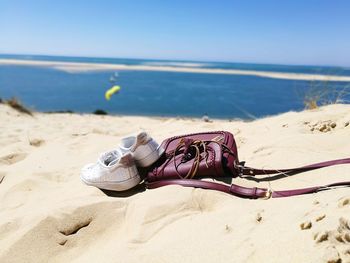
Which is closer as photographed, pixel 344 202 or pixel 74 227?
pixel 344 202

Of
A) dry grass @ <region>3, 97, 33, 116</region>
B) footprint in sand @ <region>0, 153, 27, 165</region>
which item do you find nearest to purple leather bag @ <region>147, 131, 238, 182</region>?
footprint in sand @ <region>0, 153, 27, 165</region>

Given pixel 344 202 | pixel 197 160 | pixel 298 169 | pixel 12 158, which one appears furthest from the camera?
pixel 12 158

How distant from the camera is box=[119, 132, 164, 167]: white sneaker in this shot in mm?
2660

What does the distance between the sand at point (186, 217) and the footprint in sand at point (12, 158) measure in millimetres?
406

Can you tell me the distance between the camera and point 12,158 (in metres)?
4.04

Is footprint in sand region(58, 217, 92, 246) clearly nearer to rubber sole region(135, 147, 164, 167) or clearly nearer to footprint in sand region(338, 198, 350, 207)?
rubber sole region(135, 147, 164, 167)

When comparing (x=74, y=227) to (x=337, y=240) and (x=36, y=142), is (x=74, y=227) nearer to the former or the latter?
(x=337, y=240)

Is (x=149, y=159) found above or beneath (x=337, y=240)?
beneath

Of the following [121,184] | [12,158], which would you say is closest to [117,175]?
[121,184]

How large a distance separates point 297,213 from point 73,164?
2.52 meters

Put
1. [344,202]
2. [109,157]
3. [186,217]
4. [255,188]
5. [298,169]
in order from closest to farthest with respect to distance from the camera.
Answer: [344,202]
[186,217]
[255,188]
[298,169]
[109,157]

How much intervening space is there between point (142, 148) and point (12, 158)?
6.73ft

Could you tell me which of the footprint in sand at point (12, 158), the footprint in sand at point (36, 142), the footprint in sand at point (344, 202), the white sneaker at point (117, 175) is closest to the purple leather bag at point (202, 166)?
the white sneaker at point (117, 175)

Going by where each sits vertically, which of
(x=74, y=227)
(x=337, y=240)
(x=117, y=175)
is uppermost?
(x=337, y=240)
